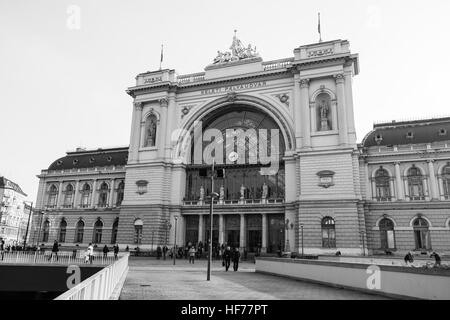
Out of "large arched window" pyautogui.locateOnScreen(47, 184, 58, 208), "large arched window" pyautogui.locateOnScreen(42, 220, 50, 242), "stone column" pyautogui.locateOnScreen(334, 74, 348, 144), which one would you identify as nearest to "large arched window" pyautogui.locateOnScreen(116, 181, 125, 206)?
"large arched window" pyautogui.locateOnScreen(47, 184, 58, 208)

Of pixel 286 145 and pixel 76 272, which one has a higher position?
pixel 286 145

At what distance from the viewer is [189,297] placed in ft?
48.2

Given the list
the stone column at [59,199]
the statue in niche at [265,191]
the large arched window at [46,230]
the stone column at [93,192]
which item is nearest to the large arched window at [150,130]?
the stone column at [93,192]

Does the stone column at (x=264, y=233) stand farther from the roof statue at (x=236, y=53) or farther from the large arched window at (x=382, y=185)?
the roof statue at (x=236, y=53)

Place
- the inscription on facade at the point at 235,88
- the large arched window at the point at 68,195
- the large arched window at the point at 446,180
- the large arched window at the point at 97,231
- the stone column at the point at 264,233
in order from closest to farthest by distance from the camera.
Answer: the large arched window at the point at 446,180 < the stone column at the point at 264,233 < the inscription on facade at the point at 235,88 < the large arched window at the point at 97,231 < the large arched window at the point at 68,195

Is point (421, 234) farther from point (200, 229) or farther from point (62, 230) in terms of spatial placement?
point (62, 230)

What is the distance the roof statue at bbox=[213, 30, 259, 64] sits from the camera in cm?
5454

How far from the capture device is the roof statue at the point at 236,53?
5454cm

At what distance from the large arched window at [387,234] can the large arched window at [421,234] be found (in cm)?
250

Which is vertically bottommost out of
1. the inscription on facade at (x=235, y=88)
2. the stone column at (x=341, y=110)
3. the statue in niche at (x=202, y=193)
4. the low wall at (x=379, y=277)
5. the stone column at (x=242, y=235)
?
the low wall at (x=379, y=277)
